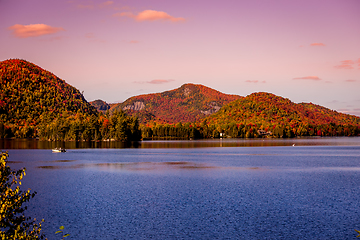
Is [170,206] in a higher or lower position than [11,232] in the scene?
lower

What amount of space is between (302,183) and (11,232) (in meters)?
41.9

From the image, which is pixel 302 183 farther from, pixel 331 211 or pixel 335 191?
pixel 331 211

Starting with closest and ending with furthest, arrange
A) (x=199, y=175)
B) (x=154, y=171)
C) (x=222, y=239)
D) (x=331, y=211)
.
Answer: (x=222, y=239), (x=331, y=211), (x=199, y=175), (x=154, y=171)

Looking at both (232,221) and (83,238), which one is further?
(232,221)

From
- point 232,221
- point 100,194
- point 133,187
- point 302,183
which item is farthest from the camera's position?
point 302,183

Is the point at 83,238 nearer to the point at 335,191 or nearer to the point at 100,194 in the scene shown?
the point at 100,194

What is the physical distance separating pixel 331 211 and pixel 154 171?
36.1 metres

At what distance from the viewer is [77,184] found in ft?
161

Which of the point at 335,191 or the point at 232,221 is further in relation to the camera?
the point at 335,191

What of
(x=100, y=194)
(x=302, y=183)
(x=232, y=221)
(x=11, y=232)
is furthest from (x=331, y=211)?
(x=11, y=232)

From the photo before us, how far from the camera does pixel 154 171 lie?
210 ft

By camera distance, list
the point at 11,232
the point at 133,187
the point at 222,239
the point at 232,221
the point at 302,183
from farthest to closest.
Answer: the point at 302,183 → the point at 133,187 → the point at 232,221 → the point at 222,239 → the point at 11,232

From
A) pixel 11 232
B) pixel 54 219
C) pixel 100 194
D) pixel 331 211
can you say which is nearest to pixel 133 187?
pixel 100 194

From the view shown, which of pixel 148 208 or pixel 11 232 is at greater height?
pixel 11 232
